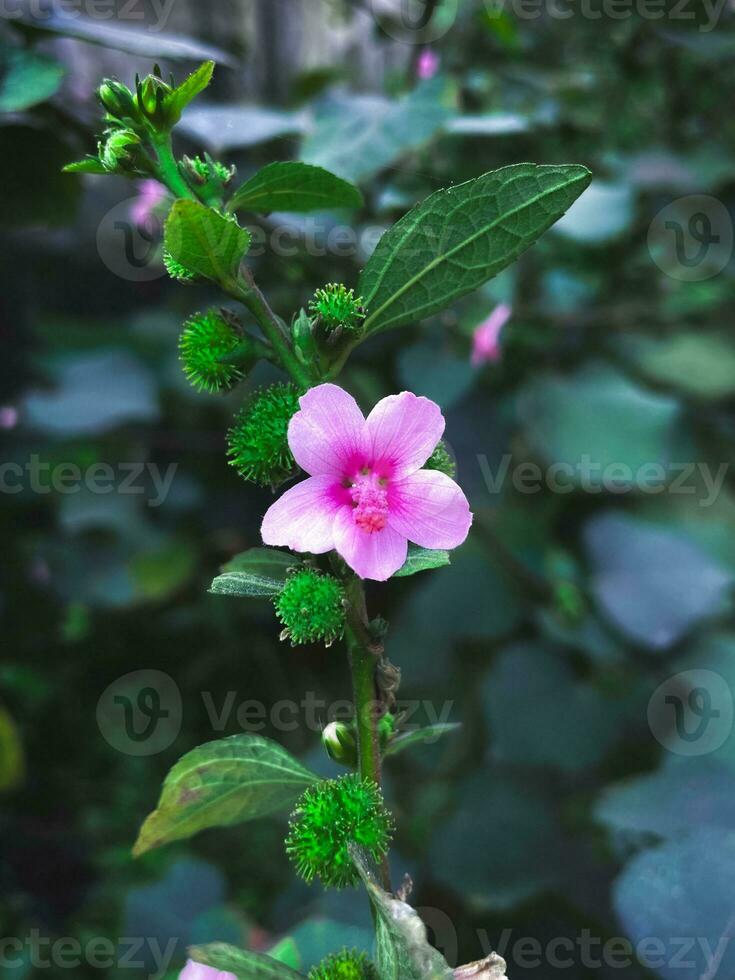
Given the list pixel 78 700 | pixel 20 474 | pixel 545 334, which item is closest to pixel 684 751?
pixel 545 334

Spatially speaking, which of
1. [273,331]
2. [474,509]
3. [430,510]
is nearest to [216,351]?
[273,331]

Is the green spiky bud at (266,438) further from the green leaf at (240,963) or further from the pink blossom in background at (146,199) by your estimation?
the pink blossom in background at (146,199)

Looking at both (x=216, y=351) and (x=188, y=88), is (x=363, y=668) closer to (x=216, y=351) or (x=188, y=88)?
(x=216, y=351)

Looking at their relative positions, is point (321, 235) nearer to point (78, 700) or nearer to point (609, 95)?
point (78, 700)

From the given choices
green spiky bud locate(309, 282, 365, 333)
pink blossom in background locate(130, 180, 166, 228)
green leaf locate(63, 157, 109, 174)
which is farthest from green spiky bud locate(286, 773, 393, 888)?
pink blossom in background locate(130, 180, 166, 228)

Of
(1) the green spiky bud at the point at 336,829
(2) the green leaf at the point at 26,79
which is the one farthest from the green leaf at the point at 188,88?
(2) the green leaf at the point at 26,79
